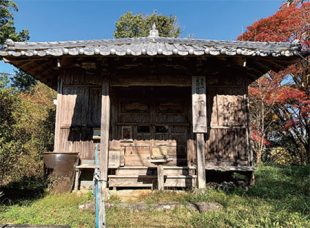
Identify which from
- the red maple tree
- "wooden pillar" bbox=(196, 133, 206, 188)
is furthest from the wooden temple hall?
the red maple tree

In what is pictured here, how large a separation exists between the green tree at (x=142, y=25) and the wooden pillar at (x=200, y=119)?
20375 mm

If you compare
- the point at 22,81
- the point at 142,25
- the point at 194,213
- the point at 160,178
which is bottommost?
the point at 194,213

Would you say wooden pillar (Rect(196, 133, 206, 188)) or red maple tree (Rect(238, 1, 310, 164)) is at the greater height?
red maple tree (Rect(238, 1, 310, 164))

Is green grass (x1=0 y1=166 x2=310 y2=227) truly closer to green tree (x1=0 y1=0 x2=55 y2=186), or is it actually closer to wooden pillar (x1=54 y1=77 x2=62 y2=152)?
green tree (x1=0 y1=0 x2=55 y2=186)

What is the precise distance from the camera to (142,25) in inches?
1012

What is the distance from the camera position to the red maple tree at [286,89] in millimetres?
12656

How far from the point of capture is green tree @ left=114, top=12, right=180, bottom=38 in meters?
25.7

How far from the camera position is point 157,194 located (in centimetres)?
596

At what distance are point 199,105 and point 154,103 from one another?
2083 millimetres

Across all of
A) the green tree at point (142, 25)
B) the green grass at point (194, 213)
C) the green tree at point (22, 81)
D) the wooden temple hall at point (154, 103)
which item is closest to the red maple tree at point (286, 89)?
Answer: the wooden temple hall at point (154, 103)

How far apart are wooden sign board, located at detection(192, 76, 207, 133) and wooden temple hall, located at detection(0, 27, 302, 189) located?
0.9 inches

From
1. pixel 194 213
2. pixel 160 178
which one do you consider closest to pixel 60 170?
pixel 160 178

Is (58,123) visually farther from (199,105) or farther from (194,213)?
(194,213)

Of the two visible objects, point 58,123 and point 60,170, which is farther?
point 58,123
